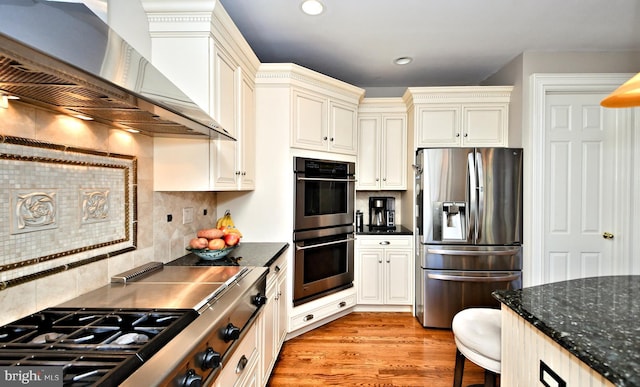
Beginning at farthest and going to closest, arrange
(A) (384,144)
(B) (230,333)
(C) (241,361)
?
(A) (384,144)
(C) (241,361)
(B) (230,333)

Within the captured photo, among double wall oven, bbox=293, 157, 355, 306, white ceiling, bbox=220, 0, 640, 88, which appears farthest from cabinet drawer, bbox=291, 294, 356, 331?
white ceiling, bbox=220, 0, 640, 88

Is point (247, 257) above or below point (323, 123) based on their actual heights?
below

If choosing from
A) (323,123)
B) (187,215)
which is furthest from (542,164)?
(187,215)

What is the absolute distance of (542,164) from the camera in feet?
8.93

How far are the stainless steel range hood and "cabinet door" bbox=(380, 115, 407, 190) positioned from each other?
2.54 m

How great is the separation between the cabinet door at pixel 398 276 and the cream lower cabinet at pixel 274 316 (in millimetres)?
1227

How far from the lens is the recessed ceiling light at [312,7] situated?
79.0 inches

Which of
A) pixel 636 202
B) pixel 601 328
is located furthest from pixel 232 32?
pixel 636 202

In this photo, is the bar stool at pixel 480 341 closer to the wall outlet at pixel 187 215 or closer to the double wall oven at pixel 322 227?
the double wall oven at pixel 322 227

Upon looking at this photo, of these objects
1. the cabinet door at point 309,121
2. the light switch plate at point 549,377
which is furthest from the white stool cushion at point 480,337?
the cabinet door at point 309,121

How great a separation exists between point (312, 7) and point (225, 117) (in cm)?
98

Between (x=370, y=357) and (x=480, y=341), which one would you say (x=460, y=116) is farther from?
(x=370, y=357)

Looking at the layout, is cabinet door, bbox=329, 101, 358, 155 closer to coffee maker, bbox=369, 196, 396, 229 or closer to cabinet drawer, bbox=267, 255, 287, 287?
coffee maker, bbox=369, 196, 396, 229

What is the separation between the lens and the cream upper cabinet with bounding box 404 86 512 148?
3.01 m
